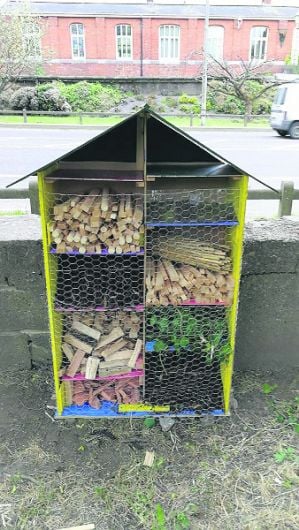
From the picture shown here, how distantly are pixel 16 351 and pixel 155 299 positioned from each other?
5.26ft

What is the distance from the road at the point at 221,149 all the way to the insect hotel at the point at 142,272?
16.8 feet

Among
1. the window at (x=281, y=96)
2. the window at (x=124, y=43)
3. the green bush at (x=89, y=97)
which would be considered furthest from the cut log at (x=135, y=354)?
the window at (x=124, y=43)

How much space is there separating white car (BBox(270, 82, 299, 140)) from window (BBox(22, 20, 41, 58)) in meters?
21.7

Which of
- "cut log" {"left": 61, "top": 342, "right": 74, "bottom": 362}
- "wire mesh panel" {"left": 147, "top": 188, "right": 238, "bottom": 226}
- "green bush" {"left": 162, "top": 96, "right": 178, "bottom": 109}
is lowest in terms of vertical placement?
"cut log" {"left": 61, "top": 342, "right": 74, "bottom": 362}

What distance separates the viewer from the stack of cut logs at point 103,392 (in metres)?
3.72

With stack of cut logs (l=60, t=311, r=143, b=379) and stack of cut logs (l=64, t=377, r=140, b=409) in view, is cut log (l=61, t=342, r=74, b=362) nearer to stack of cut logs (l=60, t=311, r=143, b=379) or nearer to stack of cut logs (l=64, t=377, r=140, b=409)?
stack of cut logs (l=60, t=311, r=143, b=379)

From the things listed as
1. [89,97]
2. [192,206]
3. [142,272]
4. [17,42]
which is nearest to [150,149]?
[192,206]

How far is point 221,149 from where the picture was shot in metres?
17.1

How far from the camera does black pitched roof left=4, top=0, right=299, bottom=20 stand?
39250 millimetres

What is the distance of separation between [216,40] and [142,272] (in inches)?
1702

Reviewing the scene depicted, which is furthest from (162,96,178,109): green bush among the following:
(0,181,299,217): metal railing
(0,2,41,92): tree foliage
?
(0,181,299,217): metal railing

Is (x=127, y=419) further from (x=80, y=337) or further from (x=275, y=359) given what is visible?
(x=275, y=359)

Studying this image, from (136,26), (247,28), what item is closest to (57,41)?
(136,26)

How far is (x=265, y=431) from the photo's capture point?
355 cm
